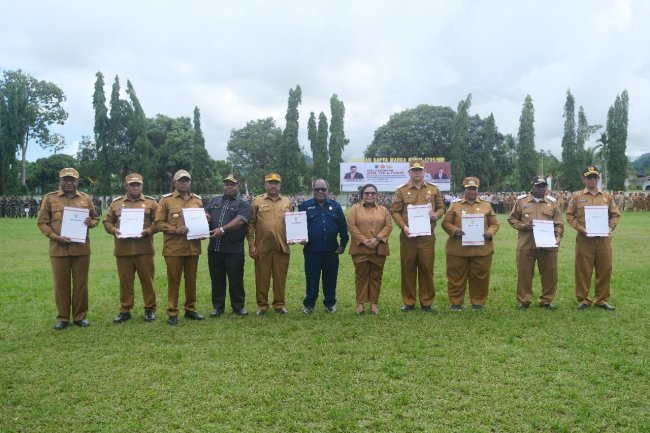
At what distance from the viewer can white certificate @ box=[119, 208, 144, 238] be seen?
6883 mm

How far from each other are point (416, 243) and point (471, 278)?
0.98 metres

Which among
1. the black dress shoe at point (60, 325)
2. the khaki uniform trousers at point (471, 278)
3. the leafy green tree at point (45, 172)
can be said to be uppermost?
the leafy green tree at point (45, 172)

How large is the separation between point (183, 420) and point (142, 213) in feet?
11.9

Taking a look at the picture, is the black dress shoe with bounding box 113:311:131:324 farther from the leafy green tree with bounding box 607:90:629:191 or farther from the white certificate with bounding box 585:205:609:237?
the leafy green tree with bounding box 607:90:629:191

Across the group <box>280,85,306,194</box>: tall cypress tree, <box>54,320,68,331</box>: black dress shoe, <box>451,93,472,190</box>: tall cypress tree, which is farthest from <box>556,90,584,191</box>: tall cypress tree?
<box>54,320,68,331</box>: black dress shoe

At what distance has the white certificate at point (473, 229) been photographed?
748cm

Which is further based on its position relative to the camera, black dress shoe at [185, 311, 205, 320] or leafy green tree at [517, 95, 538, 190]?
leafy green tree at [517, 95, 538, 190]

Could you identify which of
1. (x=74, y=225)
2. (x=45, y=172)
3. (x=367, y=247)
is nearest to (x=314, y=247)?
(x=367, y=247)

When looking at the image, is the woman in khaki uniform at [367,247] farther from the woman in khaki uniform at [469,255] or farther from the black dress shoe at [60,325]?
the black dress shoe at [60,325]

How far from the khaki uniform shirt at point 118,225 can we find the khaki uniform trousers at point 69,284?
48 centimetres

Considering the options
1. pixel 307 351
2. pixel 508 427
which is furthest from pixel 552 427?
pixel 307 351

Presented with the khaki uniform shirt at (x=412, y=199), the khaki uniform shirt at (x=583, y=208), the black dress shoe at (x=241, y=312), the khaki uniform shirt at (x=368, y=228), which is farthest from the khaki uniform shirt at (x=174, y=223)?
the khaki uniform shirt at (x=583, y=208)

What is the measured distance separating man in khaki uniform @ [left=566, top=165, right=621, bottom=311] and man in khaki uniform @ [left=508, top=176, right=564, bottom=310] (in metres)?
0.36

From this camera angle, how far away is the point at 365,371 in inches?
201
